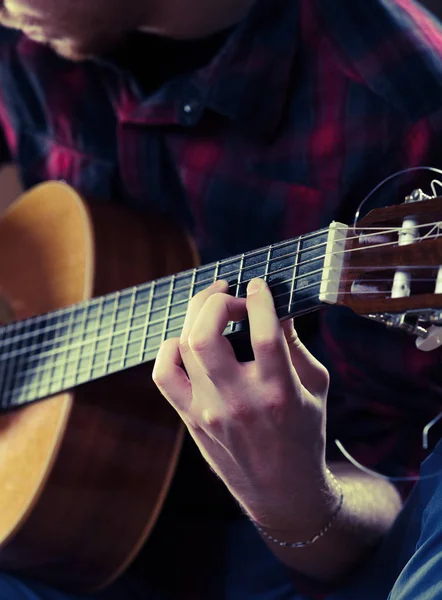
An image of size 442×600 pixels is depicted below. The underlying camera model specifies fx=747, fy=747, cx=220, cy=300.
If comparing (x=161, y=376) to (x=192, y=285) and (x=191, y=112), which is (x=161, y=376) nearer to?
(x=192, y=285)

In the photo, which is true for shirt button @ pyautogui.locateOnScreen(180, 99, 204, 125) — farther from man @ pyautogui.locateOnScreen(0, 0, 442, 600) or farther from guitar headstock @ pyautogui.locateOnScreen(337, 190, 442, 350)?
guitar headstock @ pyautogui.locateOnScreen(337, 190, 442, 350)

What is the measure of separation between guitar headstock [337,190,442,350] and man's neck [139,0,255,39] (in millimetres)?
428

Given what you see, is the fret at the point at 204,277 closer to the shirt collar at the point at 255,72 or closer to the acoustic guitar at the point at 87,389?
the acoustic guitar at the point at 87,389

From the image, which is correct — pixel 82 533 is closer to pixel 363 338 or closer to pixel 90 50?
pixel 363 338

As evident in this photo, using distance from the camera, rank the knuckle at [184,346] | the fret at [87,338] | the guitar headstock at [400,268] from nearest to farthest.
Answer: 1. the guitar headstock at [400,268]
2. the knuckle at [184,346]
3. the fret at [87,338]

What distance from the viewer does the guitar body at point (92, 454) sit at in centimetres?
78

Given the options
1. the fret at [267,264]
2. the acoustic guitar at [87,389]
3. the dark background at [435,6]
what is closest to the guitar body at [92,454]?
the acoustic guitar at [87,389]

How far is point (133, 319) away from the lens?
74 cm

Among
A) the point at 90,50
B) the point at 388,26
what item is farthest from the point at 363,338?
the point at 90,50

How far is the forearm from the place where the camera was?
2.21 ft

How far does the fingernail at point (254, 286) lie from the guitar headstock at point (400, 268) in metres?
0.06

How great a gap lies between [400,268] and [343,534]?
307 mm

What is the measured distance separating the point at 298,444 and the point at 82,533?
333 mm

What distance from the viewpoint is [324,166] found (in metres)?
0.75
